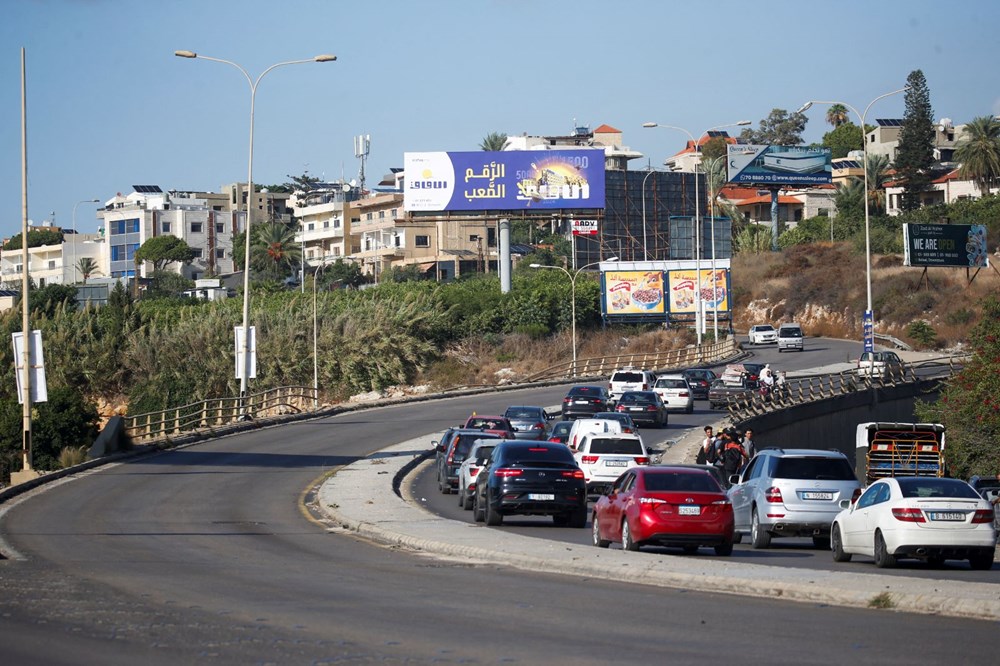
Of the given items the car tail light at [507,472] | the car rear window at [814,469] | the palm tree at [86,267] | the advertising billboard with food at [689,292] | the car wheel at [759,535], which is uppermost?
the palm tree at [86,267]

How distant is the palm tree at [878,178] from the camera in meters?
138

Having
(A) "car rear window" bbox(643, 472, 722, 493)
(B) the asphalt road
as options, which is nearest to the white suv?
(B) the asphalt road

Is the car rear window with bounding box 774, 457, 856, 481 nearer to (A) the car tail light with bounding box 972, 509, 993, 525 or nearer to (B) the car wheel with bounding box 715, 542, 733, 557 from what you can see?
(B) the car wheel with bounding box 715, 542, 733, 557

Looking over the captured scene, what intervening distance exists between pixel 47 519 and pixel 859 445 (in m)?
22.8

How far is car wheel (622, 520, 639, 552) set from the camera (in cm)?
1970

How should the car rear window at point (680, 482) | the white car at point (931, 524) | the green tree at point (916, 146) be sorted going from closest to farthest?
the white car at point (931, 524) < the car rear window at point (680, 482) < the green tree at point (916, 146)

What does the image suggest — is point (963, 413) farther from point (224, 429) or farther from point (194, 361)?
point (194, 361)

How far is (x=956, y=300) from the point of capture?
99.4 metres

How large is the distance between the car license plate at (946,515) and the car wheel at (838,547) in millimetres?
1784

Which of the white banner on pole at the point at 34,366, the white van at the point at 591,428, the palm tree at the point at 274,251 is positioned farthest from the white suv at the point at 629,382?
the palm tree at the point at 274,251

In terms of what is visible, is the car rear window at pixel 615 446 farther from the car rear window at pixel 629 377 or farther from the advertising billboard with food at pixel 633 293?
the advertising billboard with food at pixel 633 293

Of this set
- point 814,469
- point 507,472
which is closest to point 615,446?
point 507,472

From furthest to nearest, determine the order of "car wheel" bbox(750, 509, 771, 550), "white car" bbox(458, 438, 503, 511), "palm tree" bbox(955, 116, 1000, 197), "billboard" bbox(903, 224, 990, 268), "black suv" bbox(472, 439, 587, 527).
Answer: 1. "palm tree" bbox(955, 116, 1000, 197)
2. "billboard" bbox(903, 224, 990, 268)
3. "white car" bbox(458, 438, 503, 511)
4. "black suv" bbox(472, 439, 587, 527)
5. "car wheel" bbox(750, 509, 771, 550)

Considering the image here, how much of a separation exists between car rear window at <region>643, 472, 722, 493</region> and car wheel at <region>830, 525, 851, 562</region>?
1842mm
